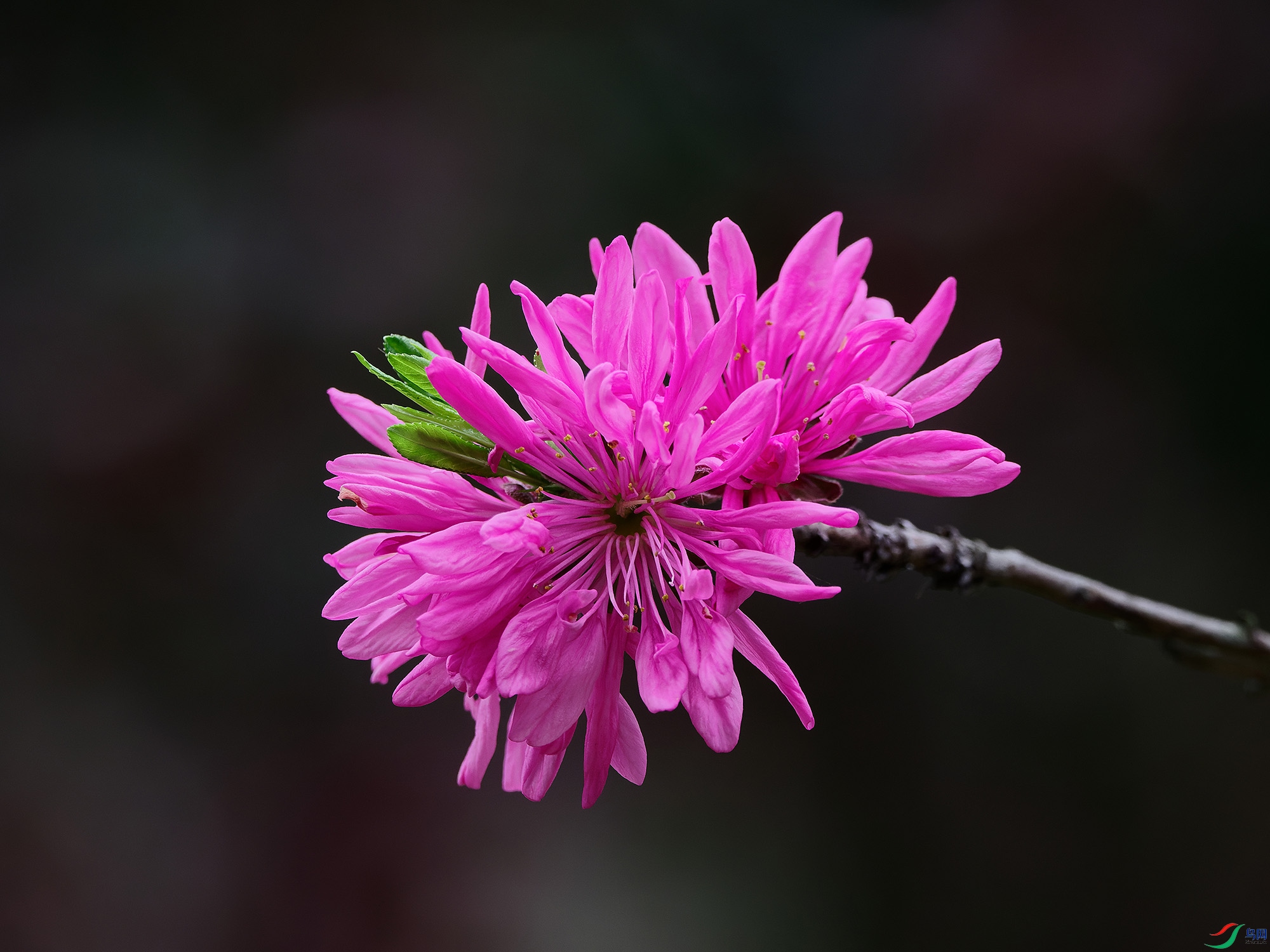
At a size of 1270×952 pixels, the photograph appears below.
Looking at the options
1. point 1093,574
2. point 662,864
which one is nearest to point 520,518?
point 662,864

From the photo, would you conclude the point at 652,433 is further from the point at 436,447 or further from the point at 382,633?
the point at 382,633

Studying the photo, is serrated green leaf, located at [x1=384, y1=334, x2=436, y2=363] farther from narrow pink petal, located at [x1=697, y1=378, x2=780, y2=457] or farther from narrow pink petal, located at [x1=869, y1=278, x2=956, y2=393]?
narrow pink petal, located at [x1=869, y1=278, x2=956, y2=393]

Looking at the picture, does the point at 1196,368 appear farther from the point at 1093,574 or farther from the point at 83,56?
the point at 83,56

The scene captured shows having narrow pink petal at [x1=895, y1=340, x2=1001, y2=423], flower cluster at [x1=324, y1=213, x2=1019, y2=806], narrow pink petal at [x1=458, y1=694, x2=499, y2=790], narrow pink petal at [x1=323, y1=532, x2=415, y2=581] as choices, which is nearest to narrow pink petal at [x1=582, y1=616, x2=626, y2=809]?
flower cluster at [x1=324, y1=213, x2=1019, y2=806]

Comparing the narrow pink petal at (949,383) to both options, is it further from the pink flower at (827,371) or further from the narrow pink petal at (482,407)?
the narrow pink petal at (482,407)

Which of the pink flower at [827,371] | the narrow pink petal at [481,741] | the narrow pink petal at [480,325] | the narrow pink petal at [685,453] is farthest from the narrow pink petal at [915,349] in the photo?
the narrow pink petal at [481,741]

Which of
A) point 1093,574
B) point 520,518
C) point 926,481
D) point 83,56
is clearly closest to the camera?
point 520,518

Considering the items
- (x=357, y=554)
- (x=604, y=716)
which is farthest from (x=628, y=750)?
(x=357, y=554)

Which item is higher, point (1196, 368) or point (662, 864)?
point (1196, 368)
